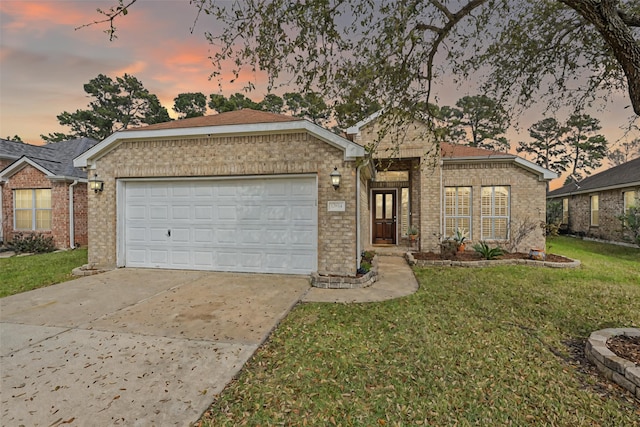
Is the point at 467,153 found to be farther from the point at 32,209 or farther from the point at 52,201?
the point at 32,209

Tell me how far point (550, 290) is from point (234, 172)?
7.61m

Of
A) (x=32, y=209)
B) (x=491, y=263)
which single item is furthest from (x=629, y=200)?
(x=32, y=209)

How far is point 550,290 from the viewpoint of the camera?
6.19m

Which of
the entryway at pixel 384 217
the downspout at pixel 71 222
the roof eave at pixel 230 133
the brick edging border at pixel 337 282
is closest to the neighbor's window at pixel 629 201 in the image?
the entryway at pixel 384 217

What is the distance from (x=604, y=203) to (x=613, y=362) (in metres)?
16.8

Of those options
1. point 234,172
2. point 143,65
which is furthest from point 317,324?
point 143,65

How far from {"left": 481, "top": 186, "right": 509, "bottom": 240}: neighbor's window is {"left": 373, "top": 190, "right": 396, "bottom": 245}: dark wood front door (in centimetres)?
345

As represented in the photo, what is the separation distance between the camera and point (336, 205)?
6715 millimetres

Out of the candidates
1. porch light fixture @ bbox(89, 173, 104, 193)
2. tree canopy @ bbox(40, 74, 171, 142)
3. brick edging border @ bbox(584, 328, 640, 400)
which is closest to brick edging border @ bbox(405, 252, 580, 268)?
brick edging border @ bbox(584, 328, 640, 400)

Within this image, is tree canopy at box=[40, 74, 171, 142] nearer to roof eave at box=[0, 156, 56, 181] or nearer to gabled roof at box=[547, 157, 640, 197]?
roof eave at box=[0, 156, 56, 181]

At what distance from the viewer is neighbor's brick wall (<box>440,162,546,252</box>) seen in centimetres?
1037

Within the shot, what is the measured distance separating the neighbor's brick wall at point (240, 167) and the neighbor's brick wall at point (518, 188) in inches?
252

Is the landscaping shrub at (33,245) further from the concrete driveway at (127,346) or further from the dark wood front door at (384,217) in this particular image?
the dark wood front door at (384,217)

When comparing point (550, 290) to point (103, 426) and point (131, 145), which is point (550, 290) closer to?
point (103, 426)
